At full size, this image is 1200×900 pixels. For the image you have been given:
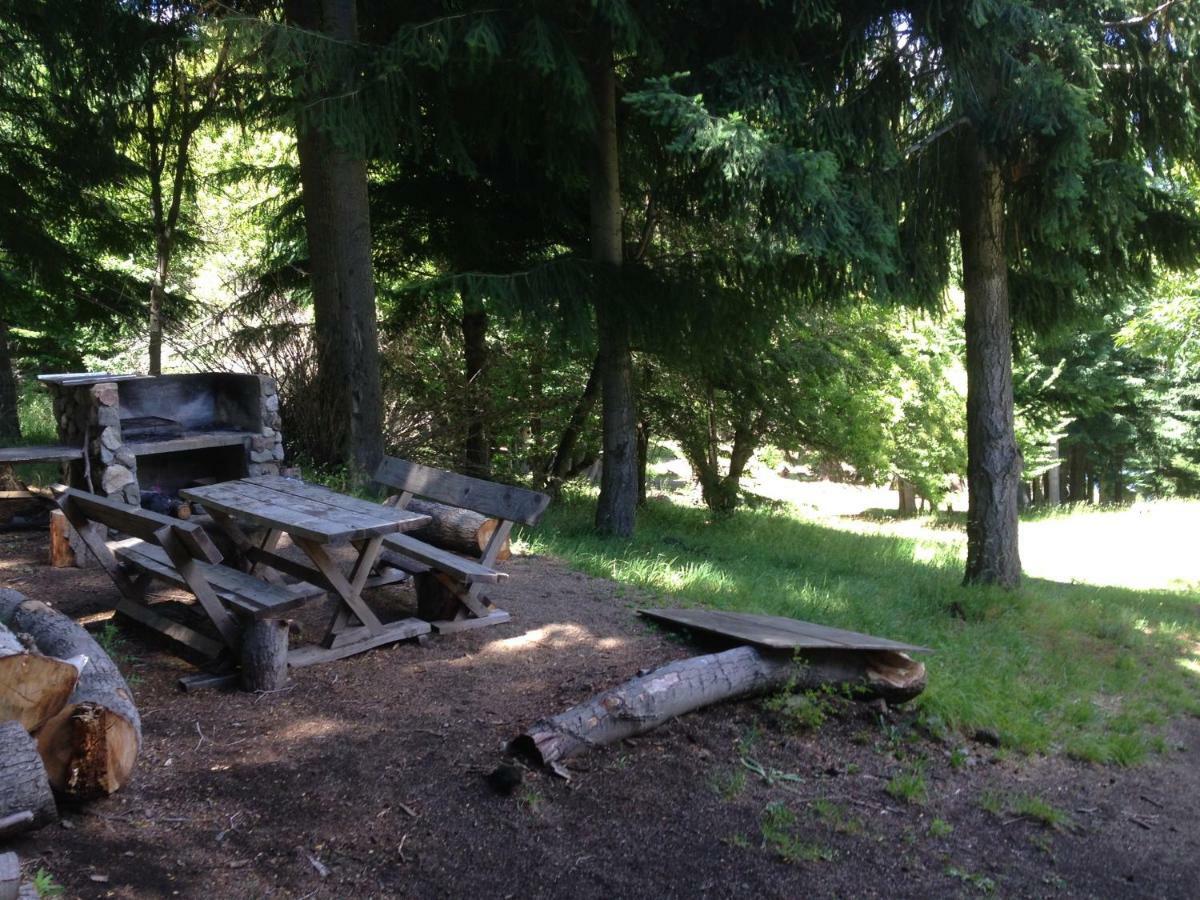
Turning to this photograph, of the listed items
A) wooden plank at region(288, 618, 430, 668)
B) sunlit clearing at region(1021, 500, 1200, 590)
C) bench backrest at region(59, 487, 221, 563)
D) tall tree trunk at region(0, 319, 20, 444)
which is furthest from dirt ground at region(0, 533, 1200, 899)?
tall tree trunk at region(0, 319, 20, 444)

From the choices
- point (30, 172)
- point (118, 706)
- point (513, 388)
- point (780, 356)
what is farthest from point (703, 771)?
point (30, 172)

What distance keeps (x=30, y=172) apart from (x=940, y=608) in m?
13.1

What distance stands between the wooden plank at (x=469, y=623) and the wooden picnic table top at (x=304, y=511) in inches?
31.9

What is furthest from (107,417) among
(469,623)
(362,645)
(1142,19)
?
(1142,19)

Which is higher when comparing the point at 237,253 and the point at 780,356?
the point at 237,253

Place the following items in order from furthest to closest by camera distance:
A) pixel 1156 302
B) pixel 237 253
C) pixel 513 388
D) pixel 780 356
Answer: pixel 237 253
pixel 1156 302
pixel 513 388
pixel 780 356

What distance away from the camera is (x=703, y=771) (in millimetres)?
4816

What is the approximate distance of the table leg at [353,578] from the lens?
5750 mm

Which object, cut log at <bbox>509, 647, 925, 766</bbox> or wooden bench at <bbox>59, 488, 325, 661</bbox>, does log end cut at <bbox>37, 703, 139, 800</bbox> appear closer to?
wooden bench at <bbox>59, 488, 325, 661</bbox>

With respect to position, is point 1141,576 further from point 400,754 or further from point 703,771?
point 400,754

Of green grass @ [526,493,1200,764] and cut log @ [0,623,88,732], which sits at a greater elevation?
cut log @ [0,623,88,732]

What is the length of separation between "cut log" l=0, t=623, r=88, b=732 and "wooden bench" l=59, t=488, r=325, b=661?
1.36m

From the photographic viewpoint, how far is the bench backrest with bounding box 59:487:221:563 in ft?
16.9

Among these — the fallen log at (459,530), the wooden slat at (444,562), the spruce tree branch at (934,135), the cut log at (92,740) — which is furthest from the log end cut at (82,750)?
the spruce tree branch at (934,135)
